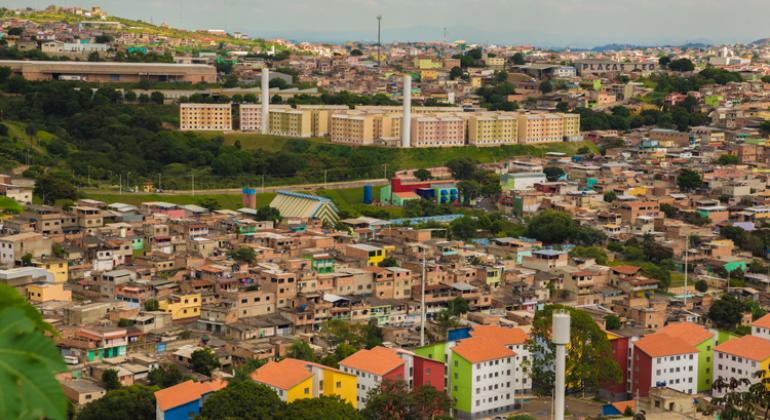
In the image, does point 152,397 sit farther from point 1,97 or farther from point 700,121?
point 700,121

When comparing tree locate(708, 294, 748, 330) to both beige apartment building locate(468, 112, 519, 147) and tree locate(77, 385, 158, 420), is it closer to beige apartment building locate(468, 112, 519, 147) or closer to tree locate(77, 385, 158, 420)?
tree locate(77, 385, 158, 420)

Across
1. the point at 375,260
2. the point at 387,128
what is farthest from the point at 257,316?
the point at 387,128

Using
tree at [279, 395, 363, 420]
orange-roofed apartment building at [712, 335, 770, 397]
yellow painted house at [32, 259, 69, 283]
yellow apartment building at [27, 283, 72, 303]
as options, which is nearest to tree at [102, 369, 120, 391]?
tree at [279, 395, 363, 420]

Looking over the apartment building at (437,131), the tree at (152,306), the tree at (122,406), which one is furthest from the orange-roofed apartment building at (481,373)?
the apartment building at (437,131)

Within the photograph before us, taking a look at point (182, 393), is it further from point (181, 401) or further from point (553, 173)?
point (553, 173)

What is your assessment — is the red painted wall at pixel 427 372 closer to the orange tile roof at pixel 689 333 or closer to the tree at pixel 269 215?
the orange tile roof at pixel 689 333

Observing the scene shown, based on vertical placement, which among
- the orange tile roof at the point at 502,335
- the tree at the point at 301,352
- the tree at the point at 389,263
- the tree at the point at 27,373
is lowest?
the tree at the point at 301,352

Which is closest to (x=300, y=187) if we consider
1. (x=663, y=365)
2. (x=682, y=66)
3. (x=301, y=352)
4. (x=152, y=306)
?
(x=152, y=306)
